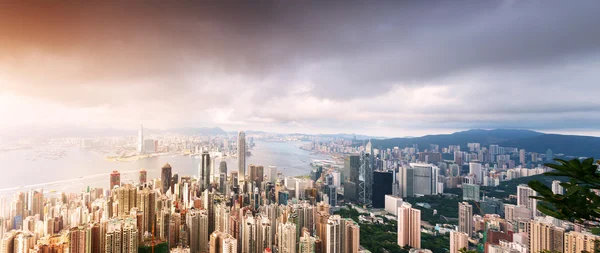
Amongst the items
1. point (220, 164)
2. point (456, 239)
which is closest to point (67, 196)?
point (220, 164)

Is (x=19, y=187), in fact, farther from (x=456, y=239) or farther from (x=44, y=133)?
(x=456, y=239)

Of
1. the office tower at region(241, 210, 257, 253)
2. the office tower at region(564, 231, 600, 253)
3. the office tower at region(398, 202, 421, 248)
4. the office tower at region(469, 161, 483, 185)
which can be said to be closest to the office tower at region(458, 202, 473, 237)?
the office tower at region(398, 202, 421, 248)

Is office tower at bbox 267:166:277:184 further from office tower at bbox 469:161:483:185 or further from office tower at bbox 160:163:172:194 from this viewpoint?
office tower at bbox 469:161:483:185

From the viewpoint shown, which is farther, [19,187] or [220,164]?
[220,164]

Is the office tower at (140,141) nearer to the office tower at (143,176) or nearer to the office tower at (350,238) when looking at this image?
the office tower at (143,176)

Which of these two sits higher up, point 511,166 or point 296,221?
point 511,166

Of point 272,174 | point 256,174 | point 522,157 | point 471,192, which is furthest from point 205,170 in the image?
point 522,157
